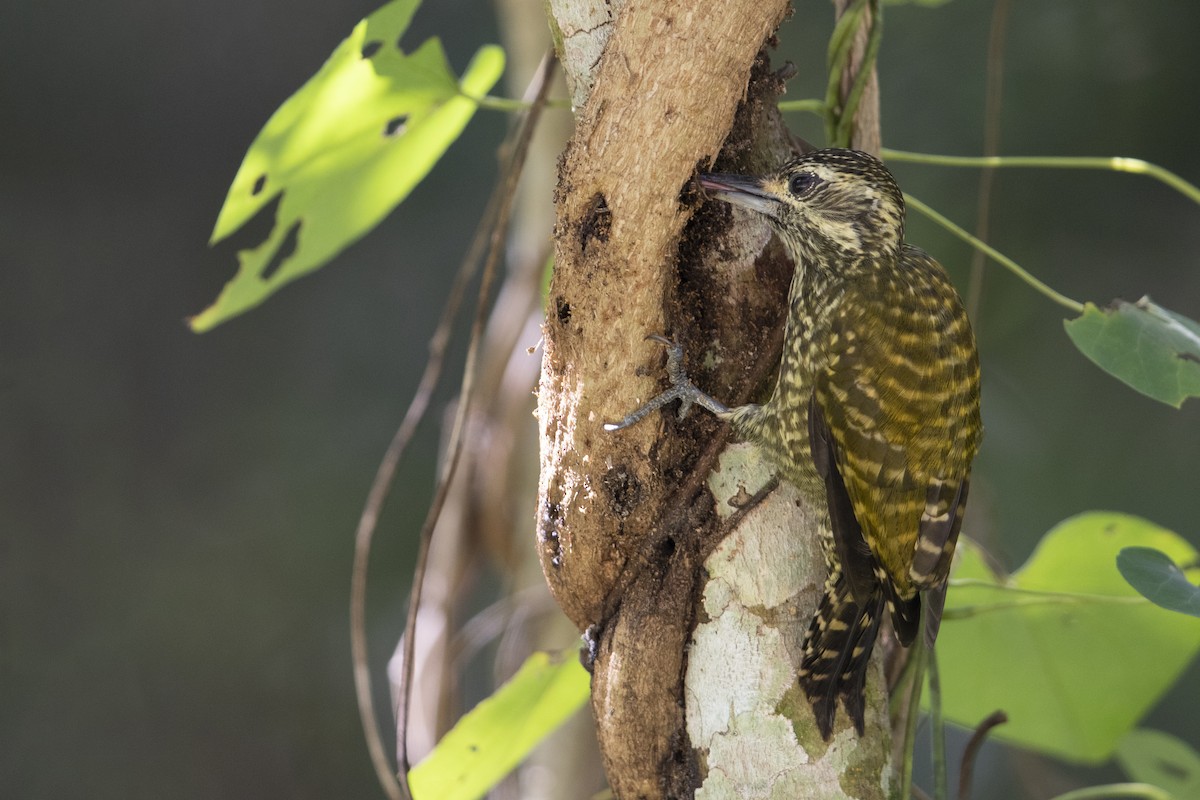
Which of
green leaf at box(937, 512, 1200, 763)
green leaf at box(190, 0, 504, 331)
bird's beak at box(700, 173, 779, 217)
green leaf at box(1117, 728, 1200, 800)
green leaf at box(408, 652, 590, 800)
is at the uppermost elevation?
green leaf at box(190, 0, 504, 331)

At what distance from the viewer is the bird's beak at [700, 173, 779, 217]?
108 centimetres

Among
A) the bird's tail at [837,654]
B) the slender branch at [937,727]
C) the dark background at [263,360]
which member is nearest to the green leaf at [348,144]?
the bird's tail at [837,654]

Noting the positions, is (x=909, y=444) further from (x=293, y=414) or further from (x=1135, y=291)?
(x=293, y=414)

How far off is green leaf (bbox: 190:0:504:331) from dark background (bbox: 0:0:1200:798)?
7.27 ft

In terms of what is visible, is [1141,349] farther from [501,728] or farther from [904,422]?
[501,728]

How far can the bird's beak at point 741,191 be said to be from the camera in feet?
3.56

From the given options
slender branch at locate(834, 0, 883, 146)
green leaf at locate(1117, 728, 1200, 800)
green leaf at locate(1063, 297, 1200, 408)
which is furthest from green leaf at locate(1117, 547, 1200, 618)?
green leaf at locate(1117, 728, 1200, 800)

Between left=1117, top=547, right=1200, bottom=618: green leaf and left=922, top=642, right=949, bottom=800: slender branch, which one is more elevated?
left=1117, top=547, right=1200, bottom=618: green leaf

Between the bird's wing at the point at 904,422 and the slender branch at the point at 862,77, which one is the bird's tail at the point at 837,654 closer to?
the bird's wing at the point at 904,422

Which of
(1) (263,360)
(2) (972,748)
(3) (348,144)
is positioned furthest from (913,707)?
(1) (263,360)

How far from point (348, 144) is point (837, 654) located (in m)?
0.80

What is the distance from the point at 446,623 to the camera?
6.73 ft

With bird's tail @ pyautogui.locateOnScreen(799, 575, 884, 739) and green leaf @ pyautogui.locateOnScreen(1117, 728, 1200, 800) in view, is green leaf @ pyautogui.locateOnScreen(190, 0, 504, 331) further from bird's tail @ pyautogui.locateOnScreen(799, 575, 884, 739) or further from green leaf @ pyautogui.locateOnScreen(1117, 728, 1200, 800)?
green leaf @ pyautogui.locateOnScreen(1117, 728, 1200, 800)

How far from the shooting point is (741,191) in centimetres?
112
